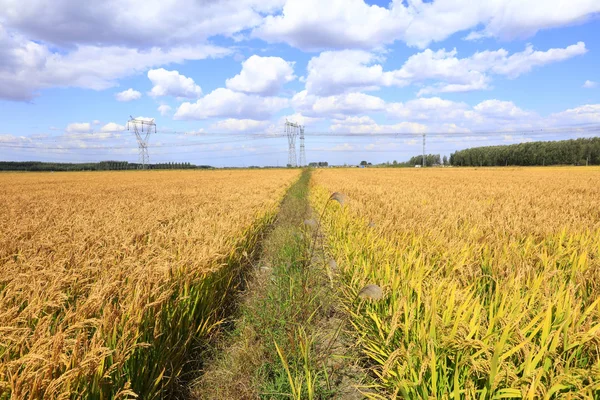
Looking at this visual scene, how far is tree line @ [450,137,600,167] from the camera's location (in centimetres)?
10175

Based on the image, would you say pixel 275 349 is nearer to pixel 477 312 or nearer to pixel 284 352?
pixel 284 352

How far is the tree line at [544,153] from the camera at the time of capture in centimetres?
10175

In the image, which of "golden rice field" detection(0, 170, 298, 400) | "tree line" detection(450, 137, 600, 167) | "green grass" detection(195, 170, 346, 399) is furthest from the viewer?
"tree line" detection(450, 137, 600, 167)

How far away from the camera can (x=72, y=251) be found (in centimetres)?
372

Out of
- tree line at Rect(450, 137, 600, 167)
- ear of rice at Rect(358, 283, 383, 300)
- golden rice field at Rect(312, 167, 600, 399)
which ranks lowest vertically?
golden rice field at Rect(312, 167, 600, 399)

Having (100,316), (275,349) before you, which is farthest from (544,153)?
(100,316)

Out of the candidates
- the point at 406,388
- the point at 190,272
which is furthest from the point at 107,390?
the point at 406,388

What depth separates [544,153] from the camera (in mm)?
109688

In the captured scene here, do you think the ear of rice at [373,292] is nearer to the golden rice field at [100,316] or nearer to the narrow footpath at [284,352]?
the narrow footpath at [284,352]

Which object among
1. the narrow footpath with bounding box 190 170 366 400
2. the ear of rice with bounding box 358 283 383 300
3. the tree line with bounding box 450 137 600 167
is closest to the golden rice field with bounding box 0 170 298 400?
the narrow footpath with bounding box 190 170 366 400

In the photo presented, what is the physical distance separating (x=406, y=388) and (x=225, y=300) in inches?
117

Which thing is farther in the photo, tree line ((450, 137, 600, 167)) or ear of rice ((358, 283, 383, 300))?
tree line ((450, 137, 600, 167))

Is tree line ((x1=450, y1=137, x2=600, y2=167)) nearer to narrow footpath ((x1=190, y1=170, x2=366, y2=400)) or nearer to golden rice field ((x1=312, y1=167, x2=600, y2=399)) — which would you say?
golden rice field ((x1=312, y1=167, x2=600, y2=399))

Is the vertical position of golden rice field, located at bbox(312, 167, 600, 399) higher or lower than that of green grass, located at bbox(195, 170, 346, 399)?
higher
